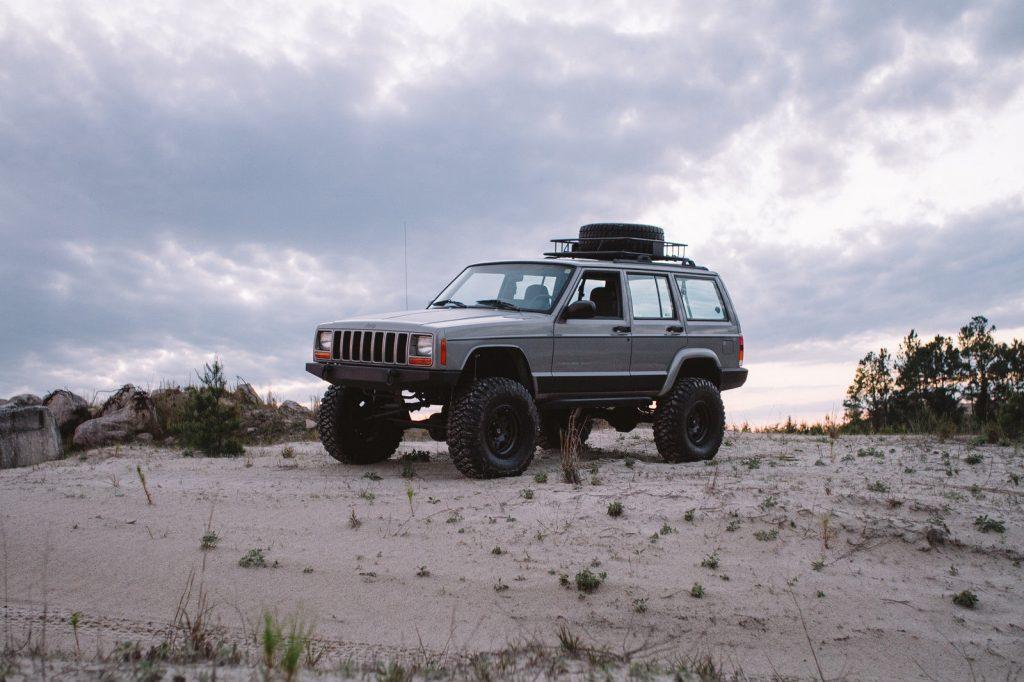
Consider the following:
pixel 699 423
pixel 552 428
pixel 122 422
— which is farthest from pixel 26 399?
pixel 699 423

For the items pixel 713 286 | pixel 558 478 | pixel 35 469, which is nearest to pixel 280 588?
pixel 558 478

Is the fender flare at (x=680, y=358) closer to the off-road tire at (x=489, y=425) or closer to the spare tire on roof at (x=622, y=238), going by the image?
the spare tire on roof at (x=622, y=238)

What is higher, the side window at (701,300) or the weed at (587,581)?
the side window at (701,300)

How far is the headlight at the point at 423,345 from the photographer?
8.23 m

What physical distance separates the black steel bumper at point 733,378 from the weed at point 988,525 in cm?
453

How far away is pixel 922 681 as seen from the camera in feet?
16.3

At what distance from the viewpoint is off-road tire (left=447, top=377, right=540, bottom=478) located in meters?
8.50

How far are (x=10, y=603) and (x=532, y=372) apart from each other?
5010mm

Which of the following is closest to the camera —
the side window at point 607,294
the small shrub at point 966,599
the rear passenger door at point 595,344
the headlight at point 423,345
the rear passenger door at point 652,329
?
the small shrub at point 966,599

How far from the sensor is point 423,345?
8289mm

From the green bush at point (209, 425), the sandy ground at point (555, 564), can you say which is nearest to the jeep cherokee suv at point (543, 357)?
the sandy ground at point (555, 564)

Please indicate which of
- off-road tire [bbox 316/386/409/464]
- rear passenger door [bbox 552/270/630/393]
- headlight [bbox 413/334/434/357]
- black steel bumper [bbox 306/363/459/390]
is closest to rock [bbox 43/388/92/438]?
off-road tire [bbox 316/386/409/464]

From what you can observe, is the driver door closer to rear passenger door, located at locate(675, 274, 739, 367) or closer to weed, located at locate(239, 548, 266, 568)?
rear passenger door, located at locate(675, 274, 739, 367)

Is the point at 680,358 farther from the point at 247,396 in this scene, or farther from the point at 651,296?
the point at 247,396
